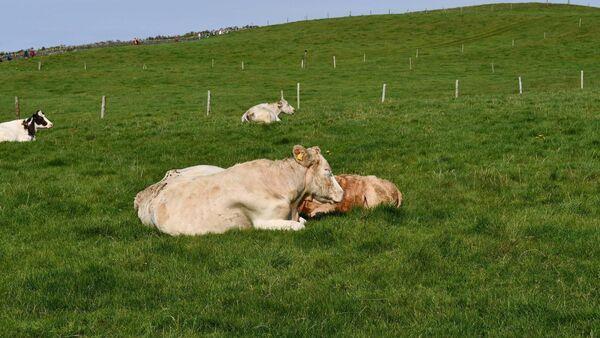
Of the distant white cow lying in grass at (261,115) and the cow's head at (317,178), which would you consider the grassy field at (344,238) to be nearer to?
the cow's head at (317,178)

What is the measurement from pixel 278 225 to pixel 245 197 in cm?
68

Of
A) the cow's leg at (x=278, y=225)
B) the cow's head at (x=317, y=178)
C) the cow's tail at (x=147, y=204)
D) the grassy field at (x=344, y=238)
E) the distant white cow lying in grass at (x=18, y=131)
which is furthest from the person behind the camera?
the distant white cow lying in grass at (x=18, y=131)

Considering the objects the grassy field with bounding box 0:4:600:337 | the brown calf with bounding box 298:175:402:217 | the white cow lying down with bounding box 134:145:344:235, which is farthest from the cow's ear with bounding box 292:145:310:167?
the grassy field with bounding box 0:4:600:337

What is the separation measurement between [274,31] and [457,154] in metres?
94.4

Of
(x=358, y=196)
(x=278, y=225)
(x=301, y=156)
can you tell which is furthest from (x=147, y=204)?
(x=358, y=196)

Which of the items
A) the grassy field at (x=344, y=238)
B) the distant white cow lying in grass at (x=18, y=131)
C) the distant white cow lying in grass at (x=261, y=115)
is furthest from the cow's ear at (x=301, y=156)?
the distant white cow lying in grass at (x=18, y=131)

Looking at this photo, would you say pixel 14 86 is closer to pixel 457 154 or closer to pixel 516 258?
pixel 457 154

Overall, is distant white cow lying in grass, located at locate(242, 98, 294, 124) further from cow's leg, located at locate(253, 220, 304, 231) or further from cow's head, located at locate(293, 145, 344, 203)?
cow's leg, located at locate(253, 220, 304, 231)

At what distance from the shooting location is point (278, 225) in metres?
8.94

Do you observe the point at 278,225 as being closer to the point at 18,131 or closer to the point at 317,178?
the point at 317,178

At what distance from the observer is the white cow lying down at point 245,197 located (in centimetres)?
895

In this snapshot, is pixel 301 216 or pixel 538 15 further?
pixel 538 15

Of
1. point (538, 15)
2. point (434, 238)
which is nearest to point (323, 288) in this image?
point (434, 238)

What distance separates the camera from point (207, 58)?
254 ft
